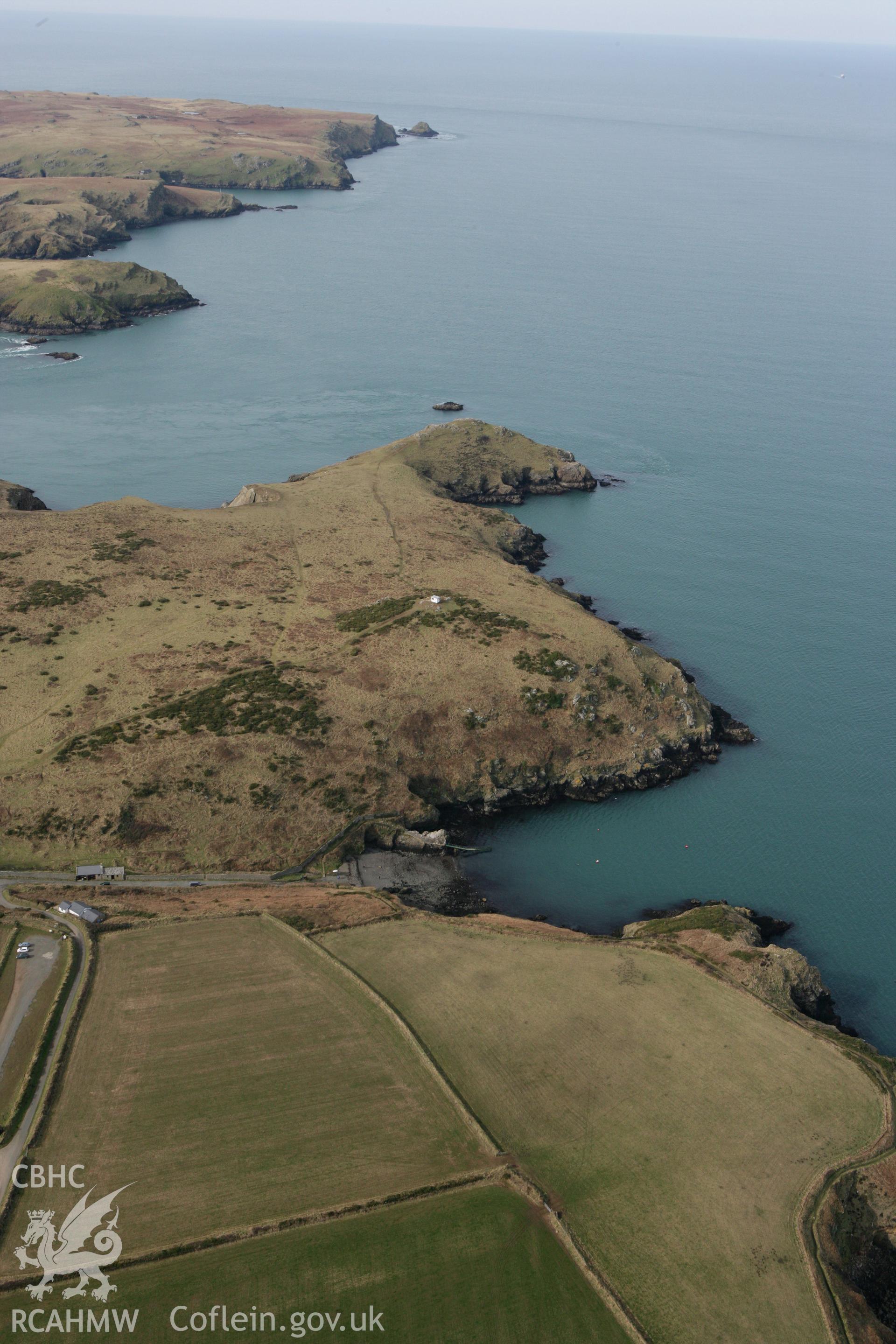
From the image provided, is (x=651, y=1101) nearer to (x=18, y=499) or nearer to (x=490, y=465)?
(x=18, y=499)

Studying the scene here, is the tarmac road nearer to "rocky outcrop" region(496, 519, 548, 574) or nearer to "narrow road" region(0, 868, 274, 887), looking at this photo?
"narrow road" region(0, 868, 274, 887)

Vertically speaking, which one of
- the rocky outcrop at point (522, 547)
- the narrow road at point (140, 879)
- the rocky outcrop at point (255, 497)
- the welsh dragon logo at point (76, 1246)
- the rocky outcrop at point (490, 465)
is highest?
the rocky outcrop at point (490, 465)

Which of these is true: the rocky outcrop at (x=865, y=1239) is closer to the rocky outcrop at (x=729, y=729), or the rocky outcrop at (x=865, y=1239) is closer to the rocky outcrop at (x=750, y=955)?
the rocky outcrop at (x=750, y=955)

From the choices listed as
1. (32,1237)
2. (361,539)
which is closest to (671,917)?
(32,1237)

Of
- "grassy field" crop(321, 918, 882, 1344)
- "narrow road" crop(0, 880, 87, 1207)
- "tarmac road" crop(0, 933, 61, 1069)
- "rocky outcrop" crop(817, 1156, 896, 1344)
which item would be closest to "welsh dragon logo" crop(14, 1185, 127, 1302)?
"narrow road" crop(0, 880, 87, 1207)

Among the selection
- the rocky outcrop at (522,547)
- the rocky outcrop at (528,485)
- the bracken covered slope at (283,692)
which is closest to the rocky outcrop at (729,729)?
the bracken covered slope at (283,692)

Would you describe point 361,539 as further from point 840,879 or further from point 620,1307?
point 620,1307
